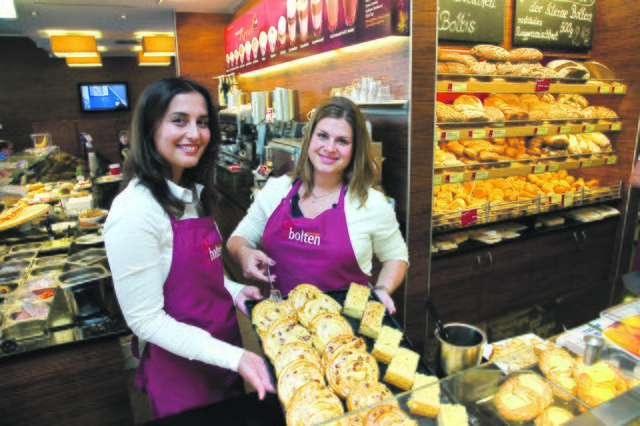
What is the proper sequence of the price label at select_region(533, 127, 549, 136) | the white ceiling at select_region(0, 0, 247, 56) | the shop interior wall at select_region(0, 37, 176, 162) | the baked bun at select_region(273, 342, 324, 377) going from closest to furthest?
1. the baked bun at select_region(273, 342, 324, 377)
2. the price label at select_region(533, 127, 549, 136)
3. the white ceiling at select_region(0, 0, 247, 56)
4. the shop interior wall at select_region(0, 37, 176, 162)

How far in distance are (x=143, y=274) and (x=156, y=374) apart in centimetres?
52

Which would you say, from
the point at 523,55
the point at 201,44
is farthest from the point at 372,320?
the point at 201,44

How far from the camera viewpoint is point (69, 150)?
766cm

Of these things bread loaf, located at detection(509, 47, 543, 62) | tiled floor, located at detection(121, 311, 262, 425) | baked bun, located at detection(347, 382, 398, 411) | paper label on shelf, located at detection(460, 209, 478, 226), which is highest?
bread loaf, located at detection(509, 47, 543, 62)

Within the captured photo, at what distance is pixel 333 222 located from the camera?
1.91m

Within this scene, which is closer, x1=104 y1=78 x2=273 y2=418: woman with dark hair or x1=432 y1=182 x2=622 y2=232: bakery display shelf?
x1=104 y1=78 x2=273 y2=418: woman with dark hair

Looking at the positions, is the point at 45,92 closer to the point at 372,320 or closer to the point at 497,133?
the point at 497,133

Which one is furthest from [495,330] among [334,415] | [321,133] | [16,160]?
[16,160]

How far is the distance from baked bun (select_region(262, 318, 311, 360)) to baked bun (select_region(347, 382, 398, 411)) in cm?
28

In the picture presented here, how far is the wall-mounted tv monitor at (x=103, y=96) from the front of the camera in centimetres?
1208

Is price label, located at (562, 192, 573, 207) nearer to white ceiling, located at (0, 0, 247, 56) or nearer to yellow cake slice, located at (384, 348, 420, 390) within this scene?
yellow cake slice, located at (384, 348, 420, 390)

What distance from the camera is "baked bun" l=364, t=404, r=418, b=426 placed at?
38.1 inches

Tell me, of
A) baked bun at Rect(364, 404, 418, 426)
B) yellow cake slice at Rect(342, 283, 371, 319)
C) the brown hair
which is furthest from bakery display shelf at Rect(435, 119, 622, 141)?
baked bun at Rect(364, 404, 418, 426)

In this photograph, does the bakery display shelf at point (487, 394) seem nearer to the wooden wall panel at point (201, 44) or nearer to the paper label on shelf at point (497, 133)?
the paper label on shelf at point (497, 133)
